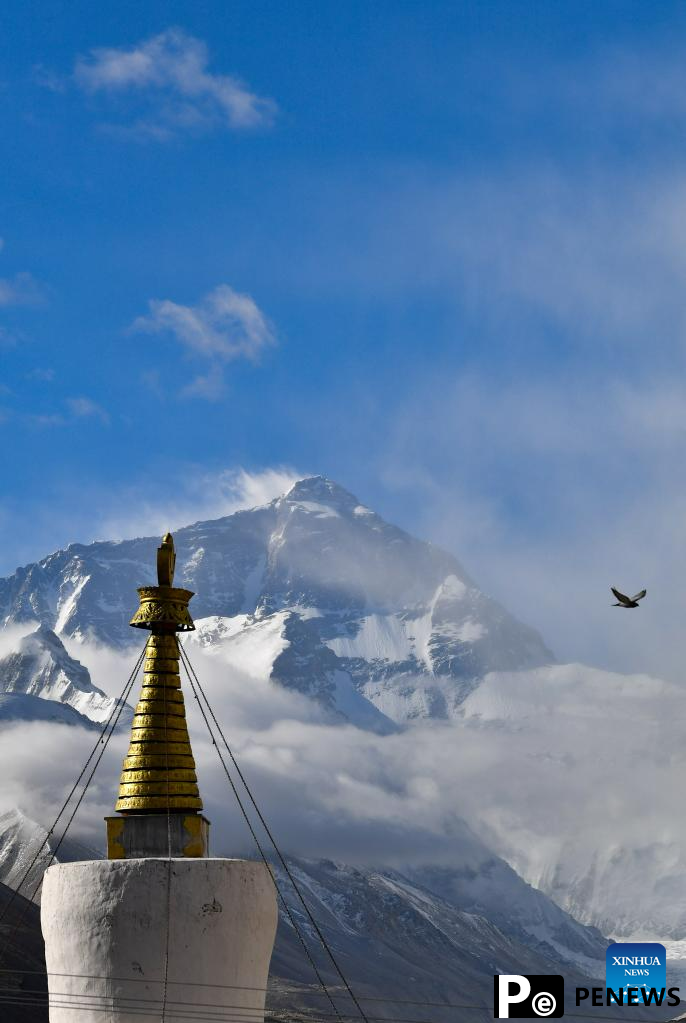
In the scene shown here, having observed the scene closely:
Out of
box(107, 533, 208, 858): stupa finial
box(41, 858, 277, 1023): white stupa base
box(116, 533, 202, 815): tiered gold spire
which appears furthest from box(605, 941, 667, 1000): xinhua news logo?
box(116, 533, 202, 815): tiered gold spire

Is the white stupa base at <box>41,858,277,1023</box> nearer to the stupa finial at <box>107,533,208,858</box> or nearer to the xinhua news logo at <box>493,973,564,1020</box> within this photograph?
the stupa finial at <box>107,533,208,858</box>

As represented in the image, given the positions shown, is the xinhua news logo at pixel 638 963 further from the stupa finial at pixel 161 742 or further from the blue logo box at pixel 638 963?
the stupa finial at pixel 161 742

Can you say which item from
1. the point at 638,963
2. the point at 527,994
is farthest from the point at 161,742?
the point at 638,963

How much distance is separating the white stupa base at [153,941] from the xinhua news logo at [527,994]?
5.61 metres

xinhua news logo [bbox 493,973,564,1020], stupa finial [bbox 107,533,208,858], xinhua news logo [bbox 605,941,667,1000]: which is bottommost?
xinhua news logo [bbox 493,973,564,1020]

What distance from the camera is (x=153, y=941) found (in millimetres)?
23062

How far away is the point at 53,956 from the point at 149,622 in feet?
18.9

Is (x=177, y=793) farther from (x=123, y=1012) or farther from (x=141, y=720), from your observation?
(x=123, y=1012)

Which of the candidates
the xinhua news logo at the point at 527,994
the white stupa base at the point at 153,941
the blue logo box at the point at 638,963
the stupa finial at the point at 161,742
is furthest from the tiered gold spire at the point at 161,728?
the blue logo box at the point at 638,963

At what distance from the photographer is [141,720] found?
Answer: 2566cm

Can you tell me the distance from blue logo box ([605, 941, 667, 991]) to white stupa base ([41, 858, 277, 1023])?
12.7 metres

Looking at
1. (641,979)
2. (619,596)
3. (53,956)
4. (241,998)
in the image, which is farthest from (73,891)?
(619,596)

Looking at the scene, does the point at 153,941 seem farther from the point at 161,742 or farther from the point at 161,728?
the point at 161,728

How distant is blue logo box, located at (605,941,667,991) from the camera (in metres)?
34.0
